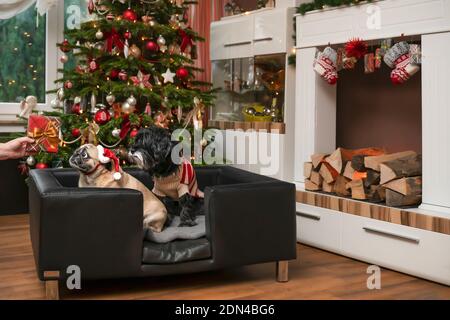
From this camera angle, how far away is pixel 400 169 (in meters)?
3.32

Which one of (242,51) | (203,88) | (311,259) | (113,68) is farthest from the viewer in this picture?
(203,88)

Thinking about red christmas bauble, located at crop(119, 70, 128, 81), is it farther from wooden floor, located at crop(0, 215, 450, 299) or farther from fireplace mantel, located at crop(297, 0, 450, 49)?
wooden floor, located at crop(0, 215, 450, 299)

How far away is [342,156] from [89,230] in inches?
72.4

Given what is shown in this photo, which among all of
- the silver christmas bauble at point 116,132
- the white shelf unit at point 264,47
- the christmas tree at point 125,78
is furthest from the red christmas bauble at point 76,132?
the white shelf unit at point 264,47

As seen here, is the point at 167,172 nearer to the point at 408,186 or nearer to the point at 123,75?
the point at 408,186

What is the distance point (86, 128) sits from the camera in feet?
13.4

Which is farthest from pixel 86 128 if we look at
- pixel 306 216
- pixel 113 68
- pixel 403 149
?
pixel 403 149

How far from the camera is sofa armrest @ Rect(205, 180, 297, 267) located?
111 inches

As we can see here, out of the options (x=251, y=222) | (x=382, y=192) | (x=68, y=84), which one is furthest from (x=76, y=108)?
(x=382, y=192)

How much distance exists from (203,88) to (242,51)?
2.32ft

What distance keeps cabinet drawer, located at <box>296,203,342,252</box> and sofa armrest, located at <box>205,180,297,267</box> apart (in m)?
0.74

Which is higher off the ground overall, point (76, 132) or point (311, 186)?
point (76, 132)

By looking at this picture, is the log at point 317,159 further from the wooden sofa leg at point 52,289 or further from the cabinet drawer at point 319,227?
the wooden sofa leg at point 52,289

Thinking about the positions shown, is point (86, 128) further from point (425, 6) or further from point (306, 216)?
point (425, 6)
